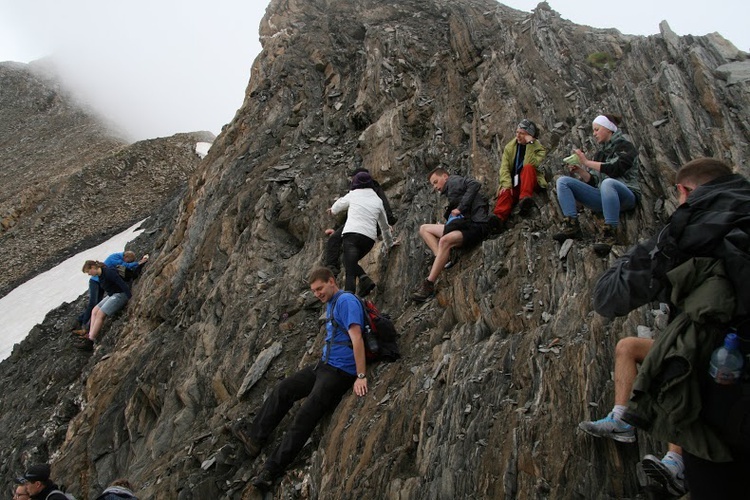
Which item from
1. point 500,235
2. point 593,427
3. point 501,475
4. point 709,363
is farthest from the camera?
point 500,235

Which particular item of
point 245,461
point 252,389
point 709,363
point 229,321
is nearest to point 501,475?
point 709,363

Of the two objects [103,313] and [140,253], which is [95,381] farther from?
[140,253]

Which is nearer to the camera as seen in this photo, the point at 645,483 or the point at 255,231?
the point at 645,483

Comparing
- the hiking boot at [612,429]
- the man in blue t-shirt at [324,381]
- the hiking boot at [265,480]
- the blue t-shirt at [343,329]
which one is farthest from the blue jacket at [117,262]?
the hiking boot at [612,429]

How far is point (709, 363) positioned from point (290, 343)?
909 centimetres

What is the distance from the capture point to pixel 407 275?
38.8ft

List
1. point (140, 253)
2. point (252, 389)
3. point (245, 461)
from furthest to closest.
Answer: point (140, 253) < point (252, 389) < point (245, 461)

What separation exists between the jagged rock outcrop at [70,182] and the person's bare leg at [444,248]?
33.1 meters

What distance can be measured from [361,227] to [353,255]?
626mm

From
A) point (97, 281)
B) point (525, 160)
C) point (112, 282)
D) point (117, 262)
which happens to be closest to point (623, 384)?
point (525, 160)

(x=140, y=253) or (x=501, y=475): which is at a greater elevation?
(x=501, y=475)

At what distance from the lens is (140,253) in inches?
1070

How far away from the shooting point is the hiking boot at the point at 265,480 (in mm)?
8789

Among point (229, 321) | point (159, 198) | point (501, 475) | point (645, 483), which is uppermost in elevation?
point (645, 483)
